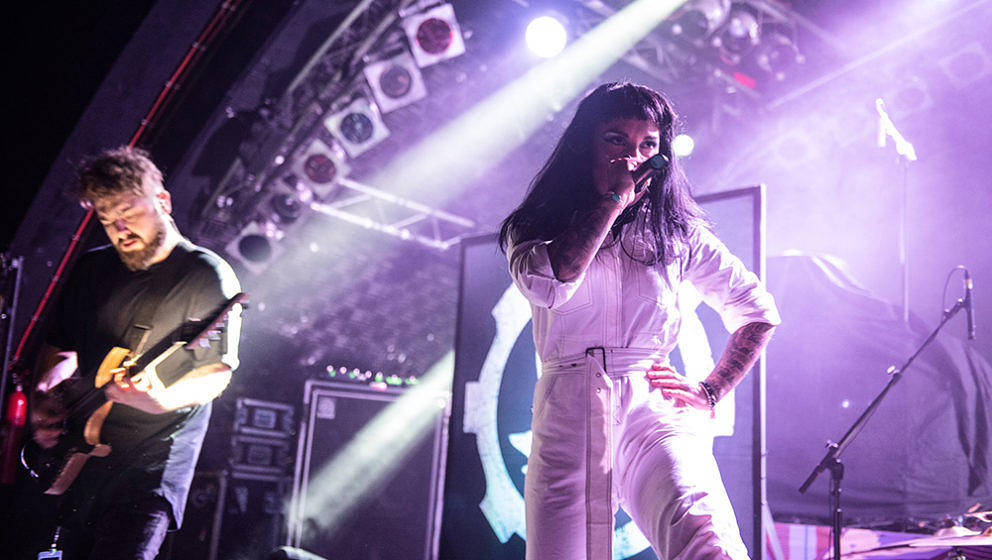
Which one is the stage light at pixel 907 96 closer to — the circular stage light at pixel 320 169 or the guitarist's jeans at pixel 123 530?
the circular stage light at pixel 320 169

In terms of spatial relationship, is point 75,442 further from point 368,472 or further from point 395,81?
point 395,81

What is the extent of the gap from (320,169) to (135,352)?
522cm

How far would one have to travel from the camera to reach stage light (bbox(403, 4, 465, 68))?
7.45 m

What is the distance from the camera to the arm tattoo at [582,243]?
84.0 inches

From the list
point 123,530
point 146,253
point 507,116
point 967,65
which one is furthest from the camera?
point 507,116

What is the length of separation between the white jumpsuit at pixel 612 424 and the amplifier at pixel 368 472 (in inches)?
203

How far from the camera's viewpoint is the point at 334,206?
33.2ft

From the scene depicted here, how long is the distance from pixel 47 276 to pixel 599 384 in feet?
18.7

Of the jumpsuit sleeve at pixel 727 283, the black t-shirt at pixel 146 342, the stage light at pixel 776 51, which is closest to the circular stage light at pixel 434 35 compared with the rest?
the stage light at pixel 776 51

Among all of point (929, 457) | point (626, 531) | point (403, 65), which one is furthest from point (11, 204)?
point (929, 457)

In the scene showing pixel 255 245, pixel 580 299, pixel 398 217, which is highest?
pixel 398 217

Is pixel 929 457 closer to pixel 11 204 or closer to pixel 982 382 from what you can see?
pixel 982 382

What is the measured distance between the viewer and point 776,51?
815 cm

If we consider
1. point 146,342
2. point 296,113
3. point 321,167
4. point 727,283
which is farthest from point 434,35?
point 727,283
